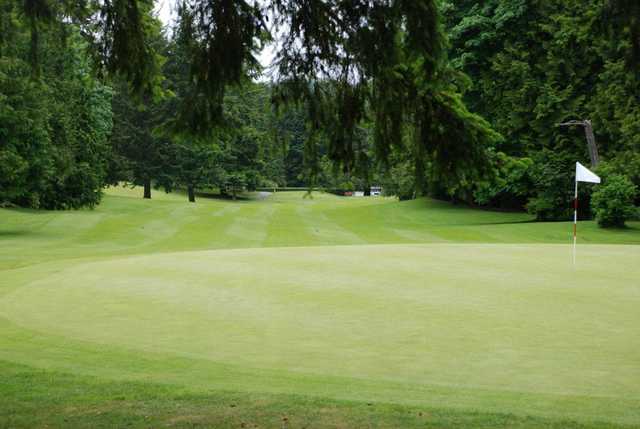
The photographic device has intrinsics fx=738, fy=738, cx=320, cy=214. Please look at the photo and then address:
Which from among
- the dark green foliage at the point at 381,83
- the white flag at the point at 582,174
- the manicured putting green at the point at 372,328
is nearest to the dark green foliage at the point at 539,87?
the white flag at the point at 582,174

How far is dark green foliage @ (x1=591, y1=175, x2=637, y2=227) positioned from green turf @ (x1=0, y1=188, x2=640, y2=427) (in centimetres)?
1234

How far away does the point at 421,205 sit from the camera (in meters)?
42.5

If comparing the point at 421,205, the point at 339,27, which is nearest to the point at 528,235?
the point at 421,205

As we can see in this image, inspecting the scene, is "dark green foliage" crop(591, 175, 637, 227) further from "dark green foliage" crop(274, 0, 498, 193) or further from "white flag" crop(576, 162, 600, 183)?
"dark green foliage" crop(274, 0, 498, 193)

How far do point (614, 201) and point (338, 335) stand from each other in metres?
23.9

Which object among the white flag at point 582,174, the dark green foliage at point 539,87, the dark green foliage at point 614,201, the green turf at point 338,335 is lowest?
the green turf at point 338,335

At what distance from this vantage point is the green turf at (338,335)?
18.3 feet

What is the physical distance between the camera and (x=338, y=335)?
8016 millimetres

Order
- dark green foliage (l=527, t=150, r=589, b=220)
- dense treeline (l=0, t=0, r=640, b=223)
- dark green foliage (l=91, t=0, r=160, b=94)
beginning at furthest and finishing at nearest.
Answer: dark green foliage (l=527, t=150, r=589, b=220)
dark green foliage (l=91, t=0, r=160, b=94)
dense treeline (l=0, t=0, r=640, b=223)

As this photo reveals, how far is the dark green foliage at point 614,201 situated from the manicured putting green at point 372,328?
49.4ft

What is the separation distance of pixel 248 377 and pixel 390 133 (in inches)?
100

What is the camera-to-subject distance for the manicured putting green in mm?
6129

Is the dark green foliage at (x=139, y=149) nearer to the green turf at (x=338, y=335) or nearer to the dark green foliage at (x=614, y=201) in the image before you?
the dark green foliage at (x=614, y=201)

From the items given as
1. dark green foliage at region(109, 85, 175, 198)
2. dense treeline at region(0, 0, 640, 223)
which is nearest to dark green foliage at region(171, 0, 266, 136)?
dense treeline at region(0, 0, 640, 223)
